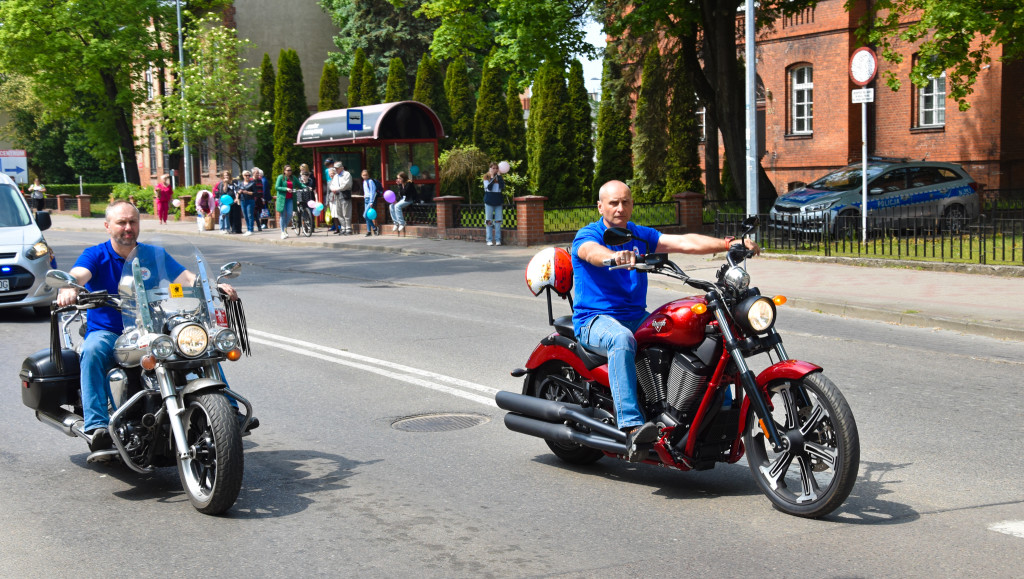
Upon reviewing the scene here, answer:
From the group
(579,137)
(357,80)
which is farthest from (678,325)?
(357,80)

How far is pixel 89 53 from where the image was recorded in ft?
159

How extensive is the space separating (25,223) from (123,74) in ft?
134

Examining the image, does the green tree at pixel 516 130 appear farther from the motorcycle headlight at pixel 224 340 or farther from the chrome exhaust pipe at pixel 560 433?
the motorcycle headlight at pixel 224 340

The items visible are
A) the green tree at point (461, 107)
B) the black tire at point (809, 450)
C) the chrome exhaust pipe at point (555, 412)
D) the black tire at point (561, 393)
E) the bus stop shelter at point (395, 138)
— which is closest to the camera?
the black tire at point (809, 450)

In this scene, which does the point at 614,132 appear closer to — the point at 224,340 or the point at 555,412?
the point at 555,412

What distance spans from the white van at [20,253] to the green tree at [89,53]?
37898mm

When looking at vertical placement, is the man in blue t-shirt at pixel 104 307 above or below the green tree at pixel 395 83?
below

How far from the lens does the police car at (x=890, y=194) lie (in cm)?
2156

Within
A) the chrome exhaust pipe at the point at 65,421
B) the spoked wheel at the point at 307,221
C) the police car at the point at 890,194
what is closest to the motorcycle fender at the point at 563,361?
the chrome exhaust pipe at the point at 65,421

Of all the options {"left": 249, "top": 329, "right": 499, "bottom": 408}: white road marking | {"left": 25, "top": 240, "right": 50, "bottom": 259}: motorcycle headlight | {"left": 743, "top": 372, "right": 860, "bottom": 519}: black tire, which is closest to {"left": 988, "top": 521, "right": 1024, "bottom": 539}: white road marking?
{"left": 743, "top": 372, "right": 860, "bottom": 519}: black tire

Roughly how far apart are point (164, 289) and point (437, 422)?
90.7 inches

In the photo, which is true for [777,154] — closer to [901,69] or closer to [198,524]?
[901,69]

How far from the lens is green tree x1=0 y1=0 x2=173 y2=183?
47844 mm

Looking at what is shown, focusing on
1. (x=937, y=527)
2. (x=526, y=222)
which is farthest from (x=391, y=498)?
(x=526, y=222)
